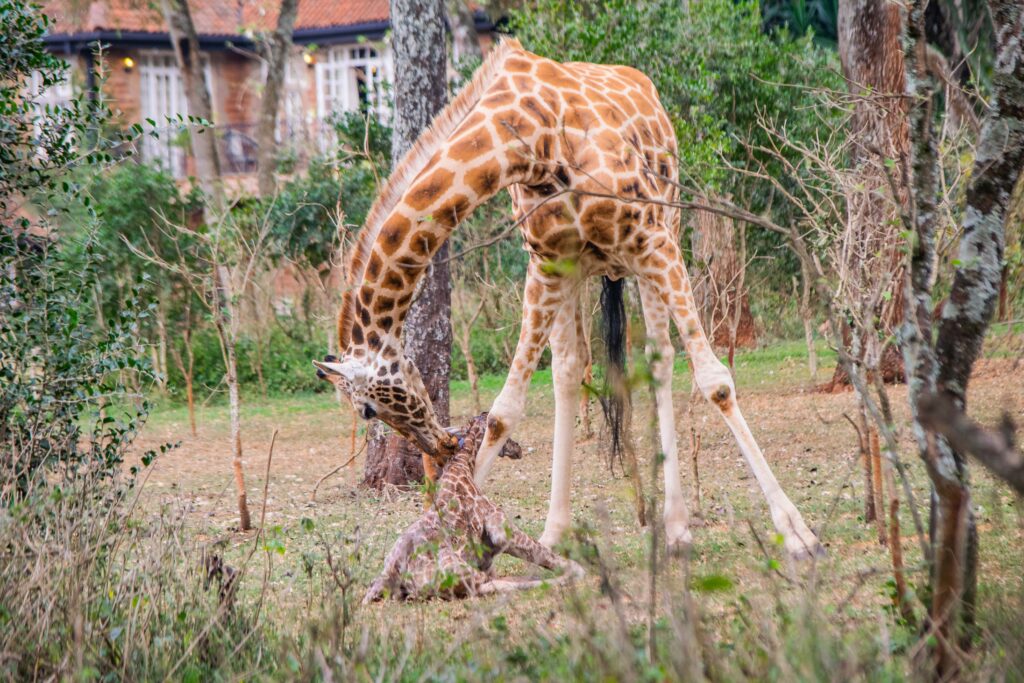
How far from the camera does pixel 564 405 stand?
6.95 meters

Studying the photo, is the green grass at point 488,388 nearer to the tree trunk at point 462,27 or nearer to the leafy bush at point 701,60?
the leafy bush at point 701,60

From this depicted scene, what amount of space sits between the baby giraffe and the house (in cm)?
2277

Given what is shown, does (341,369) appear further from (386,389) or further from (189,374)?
(189,374)

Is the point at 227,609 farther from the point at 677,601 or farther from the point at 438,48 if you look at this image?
the point at 438,48

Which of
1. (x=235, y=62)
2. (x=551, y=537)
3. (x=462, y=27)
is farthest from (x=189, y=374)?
(x=235, y=62)

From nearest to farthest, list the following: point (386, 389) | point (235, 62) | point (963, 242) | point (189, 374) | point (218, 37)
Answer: point (963, 242) → point (386, 389) → point (189, 374) → point (218, 37) → point (235, 62)

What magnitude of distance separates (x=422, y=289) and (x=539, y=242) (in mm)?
3244

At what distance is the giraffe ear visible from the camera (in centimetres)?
606

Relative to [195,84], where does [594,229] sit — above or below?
below

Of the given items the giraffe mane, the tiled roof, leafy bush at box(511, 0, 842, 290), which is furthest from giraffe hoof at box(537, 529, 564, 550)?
the tiled roof

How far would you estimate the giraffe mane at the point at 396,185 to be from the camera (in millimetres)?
6070

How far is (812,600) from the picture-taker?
2.87 metres

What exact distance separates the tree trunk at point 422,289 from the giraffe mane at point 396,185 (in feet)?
10.6

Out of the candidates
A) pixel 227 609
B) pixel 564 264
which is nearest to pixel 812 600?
pixel 564 264
